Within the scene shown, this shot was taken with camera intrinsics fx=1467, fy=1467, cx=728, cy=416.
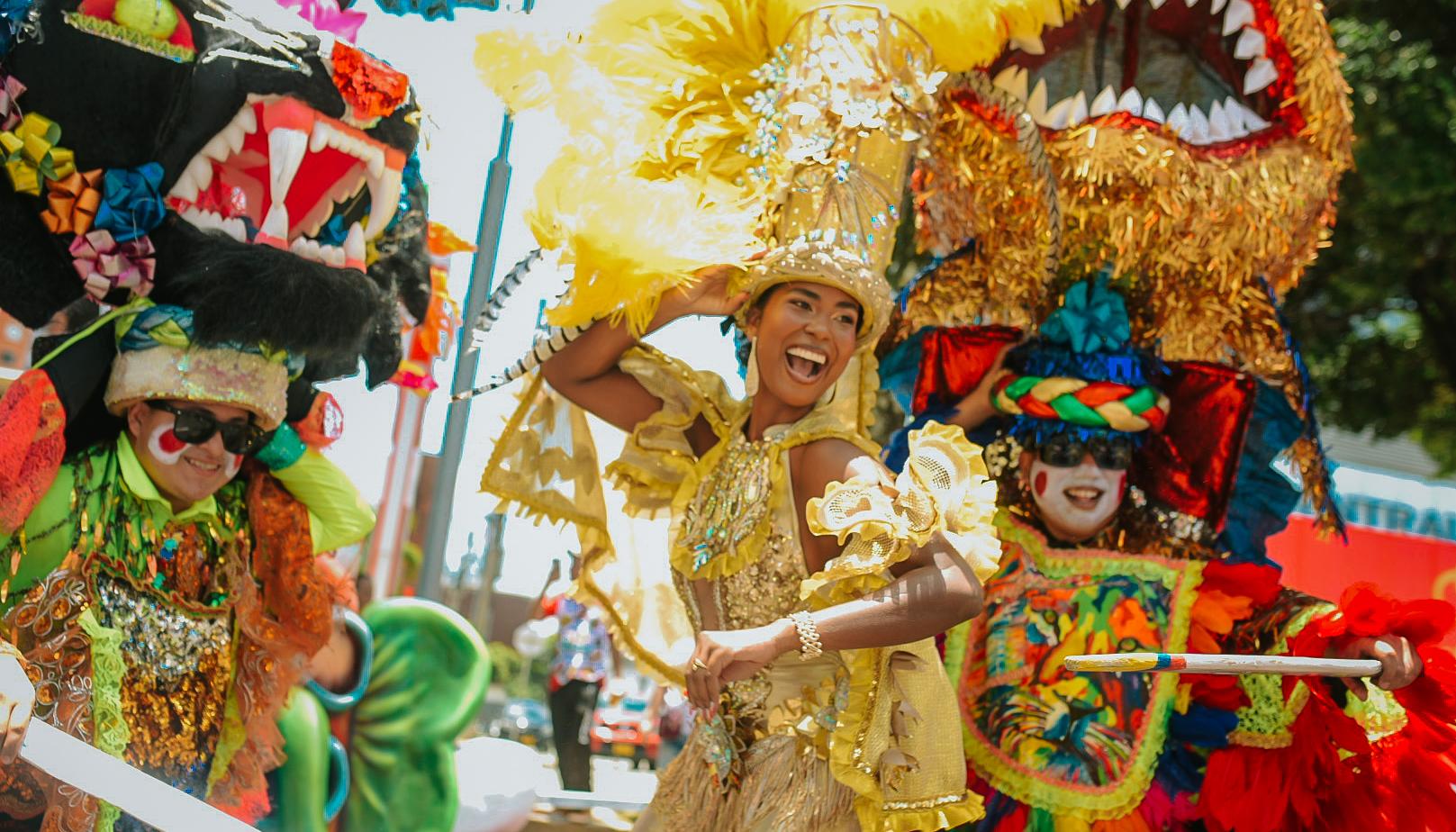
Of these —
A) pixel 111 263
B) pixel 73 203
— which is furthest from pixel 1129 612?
pixel 73 203

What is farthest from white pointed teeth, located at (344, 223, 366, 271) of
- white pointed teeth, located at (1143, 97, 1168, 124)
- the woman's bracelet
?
white pointed teeth, located at (1143, 97, 1168, 124)

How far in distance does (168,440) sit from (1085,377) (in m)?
2.31

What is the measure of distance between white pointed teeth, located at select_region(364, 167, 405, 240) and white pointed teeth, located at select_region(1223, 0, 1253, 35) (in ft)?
7.38

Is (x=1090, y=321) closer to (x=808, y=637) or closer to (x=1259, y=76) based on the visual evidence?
(x=1259, y=76)

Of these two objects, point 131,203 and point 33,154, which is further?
point 131,203

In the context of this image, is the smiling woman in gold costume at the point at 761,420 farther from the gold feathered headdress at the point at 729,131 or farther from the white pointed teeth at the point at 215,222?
the white pointed teeth at the point at 215,222

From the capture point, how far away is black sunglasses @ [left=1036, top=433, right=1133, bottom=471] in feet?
12.7

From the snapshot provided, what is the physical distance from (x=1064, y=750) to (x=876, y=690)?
116 cm

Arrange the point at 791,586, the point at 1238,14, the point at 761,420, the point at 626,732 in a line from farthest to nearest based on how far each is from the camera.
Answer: the point at 626,732, the point at 1238,14, the point at 761,420, the point at 791,586

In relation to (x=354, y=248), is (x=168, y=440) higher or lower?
lower

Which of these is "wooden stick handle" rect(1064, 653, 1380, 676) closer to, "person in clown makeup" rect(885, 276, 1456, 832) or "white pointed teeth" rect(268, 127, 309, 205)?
"person in clown makeup" rect(885, 276, 1456, 832)

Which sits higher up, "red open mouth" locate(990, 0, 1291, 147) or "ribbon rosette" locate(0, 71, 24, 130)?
"red open mouth" locate(990, 0, 1291, 147)

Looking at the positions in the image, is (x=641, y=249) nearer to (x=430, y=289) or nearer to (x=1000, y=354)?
(x=430, y=289)

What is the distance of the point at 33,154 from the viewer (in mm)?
3217
